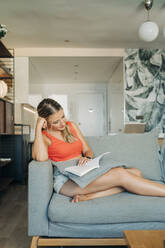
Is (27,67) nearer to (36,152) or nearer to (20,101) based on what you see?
(20,101)

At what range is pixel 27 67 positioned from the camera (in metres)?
5.30

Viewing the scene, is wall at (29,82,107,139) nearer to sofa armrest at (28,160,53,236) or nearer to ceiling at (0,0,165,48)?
ceiling at (0,0,165,48)

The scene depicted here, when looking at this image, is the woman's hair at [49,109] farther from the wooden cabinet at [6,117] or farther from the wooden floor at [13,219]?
the wooden cabinet at [6,117]

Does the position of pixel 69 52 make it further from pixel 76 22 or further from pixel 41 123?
pixel 41 123

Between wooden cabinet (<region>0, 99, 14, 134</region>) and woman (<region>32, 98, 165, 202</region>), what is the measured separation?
4.20 feet

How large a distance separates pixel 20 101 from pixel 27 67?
31.0 inches

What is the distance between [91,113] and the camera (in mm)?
8227

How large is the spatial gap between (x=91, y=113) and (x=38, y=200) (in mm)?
6790

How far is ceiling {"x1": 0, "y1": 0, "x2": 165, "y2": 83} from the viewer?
3.34 m

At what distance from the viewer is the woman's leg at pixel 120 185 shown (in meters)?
1.54

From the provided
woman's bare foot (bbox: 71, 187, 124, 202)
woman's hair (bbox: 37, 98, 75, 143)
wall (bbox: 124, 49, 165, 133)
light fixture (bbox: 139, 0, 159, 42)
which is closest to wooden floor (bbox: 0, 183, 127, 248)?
woman's bare foot (bbox: 71, 187, 124, 202)

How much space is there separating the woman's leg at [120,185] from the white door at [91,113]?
21.6ft

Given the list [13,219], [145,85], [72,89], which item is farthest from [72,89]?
[13,219]

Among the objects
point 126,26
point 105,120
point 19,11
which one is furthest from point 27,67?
point 105,120
